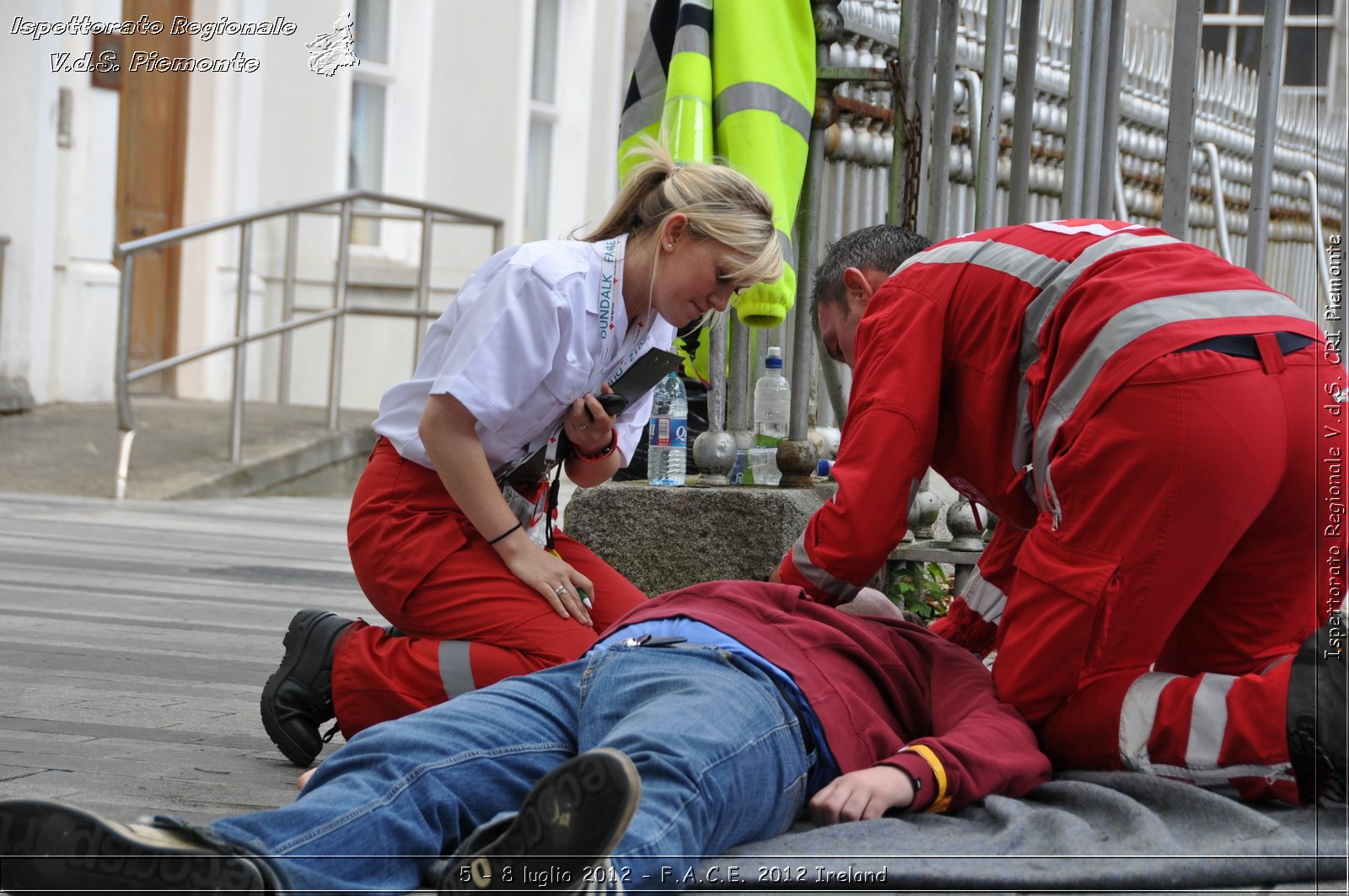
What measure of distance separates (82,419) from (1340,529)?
7.37 meters

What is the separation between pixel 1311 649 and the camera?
2109 millimetres

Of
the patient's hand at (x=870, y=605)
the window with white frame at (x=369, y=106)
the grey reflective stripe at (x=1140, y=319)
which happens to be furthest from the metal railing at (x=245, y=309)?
the grey reflective stripe at (x=1140, y=319)

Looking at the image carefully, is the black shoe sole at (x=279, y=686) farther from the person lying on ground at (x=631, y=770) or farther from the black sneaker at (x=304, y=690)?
the person lying on ground at (x=631, y=770)

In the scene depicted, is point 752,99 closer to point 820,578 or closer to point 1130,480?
point 820,578

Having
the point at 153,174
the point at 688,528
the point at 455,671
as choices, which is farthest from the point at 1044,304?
the point at 153,174

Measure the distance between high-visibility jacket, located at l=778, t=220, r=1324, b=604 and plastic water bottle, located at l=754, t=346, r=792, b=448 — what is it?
5.54 feet

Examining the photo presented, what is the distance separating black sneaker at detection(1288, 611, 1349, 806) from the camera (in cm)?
207

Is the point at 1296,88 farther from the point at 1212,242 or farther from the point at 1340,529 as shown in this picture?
the point at 1340,529

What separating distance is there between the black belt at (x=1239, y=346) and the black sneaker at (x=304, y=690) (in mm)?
1575

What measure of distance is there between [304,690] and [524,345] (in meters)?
0.74

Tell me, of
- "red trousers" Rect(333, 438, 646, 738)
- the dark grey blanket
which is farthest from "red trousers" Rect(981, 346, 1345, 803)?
"red trousers" Rect(333, 438, 646, 738)

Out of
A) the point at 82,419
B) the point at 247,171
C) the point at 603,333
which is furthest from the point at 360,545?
the point at 247,171

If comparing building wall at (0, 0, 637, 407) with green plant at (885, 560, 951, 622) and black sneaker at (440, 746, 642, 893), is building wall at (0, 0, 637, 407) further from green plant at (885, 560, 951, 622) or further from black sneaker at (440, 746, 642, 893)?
black sneaker at (440, 746, 642, 893)

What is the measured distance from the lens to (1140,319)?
2.29m
